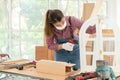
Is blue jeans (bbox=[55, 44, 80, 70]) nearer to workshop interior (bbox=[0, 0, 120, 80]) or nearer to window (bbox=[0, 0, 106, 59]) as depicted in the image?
workshop interior (bbox=[0, 0, 120, 80])

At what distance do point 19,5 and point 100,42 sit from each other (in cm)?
278

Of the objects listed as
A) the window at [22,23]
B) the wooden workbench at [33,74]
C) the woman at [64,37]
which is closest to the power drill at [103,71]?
the wooden workbench at [33,74]

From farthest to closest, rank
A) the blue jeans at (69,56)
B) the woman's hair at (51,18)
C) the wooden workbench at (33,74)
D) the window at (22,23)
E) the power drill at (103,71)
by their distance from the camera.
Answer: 1. the window at (22,23)
2. the blue jeans at (69,56)
3. the woman's hair at (51,18)
4. the wooden workbench at (33,74)
5. the power drill at (103,71)

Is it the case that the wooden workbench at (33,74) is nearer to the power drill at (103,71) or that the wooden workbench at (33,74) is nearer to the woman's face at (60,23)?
the power drill at (103,71)

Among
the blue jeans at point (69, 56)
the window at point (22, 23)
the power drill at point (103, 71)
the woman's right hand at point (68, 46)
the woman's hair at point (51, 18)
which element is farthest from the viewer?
the window at point (22, 23)

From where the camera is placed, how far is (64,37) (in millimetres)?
2408

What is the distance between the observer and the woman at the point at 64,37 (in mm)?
2320

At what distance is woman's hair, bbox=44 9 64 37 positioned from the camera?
7.06 feet

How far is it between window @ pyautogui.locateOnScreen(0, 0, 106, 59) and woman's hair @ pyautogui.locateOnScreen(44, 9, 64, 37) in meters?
1.99

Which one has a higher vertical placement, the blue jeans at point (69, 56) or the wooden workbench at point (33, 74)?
the blue jeans at point (69, 56)

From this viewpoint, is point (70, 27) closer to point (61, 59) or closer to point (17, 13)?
point (61, 59)

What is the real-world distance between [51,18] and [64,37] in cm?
33

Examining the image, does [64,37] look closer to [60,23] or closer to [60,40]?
[60,40]

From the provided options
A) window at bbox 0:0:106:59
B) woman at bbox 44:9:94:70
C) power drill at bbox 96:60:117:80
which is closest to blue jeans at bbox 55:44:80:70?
woman at bbox 44:9:94:70
